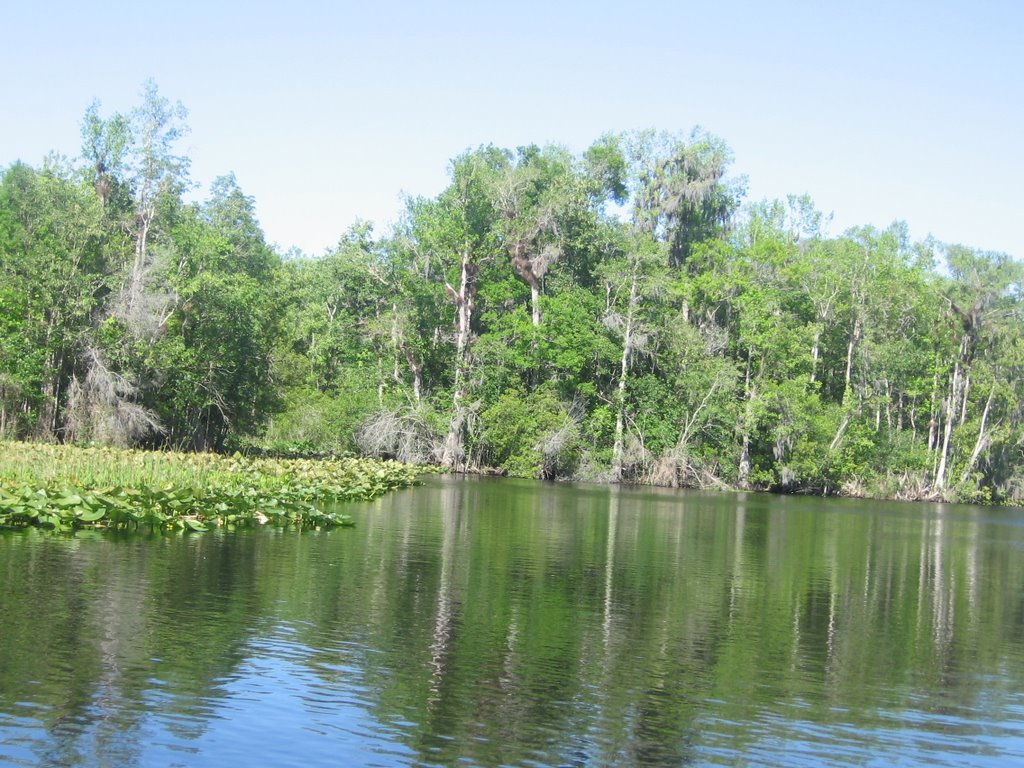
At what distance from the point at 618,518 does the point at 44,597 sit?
19828 mm

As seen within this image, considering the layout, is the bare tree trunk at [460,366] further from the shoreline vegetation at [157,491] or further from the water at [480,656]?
the water at [480,656]

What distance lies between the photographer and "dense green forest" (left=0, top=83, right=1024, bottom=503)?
48906 millimetres

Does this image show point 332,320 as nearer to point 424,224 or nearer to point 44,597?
point 424,224

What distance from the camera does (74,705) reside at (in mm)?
8102

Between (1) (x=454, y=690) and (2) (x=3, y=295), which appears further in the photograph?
(2) (x=3, y=295)

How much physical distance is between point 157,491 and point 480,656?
11.5 meters

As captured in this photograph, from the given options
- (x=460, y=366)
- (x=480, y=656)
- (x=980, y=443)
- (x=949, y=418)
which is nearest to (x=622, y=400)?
(x=460, y=366)

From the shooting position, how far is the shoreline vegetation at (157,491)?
1847cm

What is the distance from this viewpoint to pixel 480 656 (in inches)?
421

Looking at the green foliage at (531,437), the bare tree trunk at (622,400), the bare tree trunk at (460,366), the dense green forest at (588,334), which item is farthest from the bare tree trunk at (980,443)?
the bare tree trunk at (460,366)

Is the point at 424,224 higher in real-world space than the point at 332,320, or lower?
higher

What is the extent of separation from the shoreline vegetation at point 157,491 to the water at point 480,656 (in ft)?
3.36

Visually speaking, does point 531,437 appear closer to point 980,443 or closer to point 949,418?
point 949,418

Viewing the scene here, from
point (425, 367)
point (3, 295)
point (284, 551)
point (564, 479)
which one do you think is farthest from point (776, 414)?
point (284, 551)
